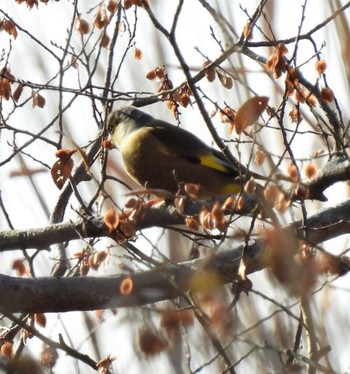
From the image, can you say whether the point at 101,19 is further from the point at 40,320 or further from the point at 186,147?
the point at 40,320

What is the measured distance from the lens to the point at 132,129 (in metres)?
6.66

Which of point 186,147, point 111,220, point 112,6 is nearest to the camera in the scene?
point 111,220

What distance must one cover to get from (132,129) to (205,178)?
78cm

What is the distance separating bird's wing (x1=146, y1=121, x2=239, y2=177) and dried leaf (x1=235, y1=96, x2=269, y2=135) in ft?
7.03

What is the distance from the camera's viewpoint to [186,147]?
21.0 feet

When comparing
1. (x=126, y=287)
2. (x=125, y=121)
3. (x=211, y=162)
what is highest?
(x=125, y=121)

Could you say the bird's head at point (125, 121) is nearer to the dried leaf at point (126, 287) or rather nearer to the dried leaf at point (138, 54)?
the dried leaf at point (138, 54)

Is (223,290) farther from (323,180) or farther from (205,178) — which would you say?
(205,178)

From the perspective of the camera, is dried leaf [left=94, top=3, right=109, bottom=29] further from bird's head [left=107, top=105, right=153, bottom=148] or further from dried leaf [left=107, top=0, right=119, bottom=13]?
bird's head [left=107, top=105, right=153, bottom=148]

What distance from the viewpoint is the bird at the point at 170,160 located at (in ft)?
20.2

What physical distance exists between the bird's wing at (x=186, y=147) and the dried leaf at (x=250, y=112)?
2.14 m

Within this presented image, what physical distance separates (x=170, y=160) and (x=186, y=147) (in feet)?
0.58

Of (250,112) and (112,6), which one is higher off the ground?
(112,6)

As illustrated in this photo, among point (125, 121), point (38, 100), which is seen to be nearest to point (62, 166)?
point (38, 100)
